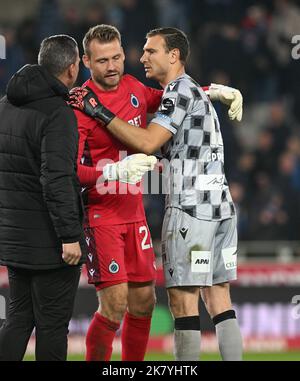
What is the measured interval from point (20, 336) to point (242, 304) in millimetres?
4974

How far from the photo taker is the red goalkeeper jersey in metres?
6.09

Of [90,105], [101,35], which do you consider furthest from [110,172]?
[101,35]

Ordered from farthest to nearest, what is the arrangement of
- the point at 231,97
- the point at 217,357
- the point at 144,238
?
the point at 217,357 < the point at 231,97 < the point at 144,238

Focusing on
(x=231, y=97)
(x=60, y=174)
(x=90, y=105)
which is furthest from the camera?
(x=231, y=97)

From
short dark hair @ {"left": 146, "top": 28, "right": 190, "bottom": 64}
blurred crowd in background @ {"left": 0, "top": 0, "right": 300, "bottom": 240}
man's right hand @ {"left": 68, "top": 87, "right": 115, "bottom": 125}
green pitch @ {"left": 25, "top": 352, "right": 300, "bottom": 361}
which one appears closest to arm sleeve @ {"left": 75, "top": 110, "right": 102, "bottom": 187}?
man's right hand @ {"left": 68, "top": 87, "right": 115, "bottom": 125}

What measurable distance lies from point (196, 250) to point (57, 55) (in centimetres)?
147

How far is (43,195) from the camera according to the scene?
18.2 ft

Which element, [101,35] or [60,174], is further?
[101,35]

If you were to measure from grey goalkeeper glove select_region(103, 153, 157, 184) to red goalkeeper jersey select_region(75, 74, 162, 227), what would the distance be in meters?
0.17

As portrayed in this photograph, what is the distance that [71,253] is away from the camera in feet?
18.0

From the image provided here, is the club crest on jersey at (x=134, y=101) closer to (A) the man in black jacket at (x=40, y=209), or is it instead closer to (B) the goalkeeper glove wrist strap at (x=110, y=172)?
(B) the goalkeeper glove wrist strap at (x=110, y=172)

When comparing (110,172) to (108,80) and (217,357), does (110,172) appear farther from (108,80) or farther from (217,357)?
(217,357)

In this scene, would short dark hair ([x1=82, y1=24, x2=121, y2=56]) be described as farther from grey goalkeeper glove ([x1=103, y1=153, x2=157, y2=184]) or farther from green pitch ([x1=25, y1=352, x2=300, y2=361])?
green pitch ([x1=25, y1=352, x2=300, y2=361])
